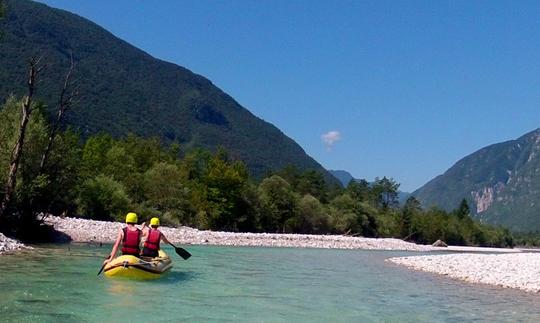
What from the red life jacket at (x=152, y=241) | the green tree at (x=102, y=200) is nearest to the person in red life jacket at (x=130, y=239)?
the red life jacket at (x=152, y=241)

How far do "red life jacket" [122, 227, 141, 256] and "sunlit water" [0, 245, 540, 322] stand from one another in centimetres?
90

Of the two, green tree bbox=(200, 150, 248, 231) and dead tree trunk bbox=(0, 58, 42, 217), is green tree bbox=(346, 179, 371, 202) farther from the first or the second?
dead tree trunk bbox=(0, 58, 42, 217)

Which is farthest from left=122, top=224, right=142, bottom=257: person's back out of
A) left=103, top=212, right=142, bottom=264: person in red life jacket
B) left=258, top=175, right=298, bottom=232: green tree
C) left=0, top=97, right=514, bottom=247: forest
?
left=258, top=175, right=298, bottom=232: green tree

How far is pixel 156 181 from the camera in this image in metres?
61.1

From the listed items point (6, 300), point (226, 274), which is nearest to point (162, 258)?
point (226, 274)

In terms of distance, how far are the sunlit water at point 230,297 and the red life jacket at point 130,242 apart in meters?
0.90

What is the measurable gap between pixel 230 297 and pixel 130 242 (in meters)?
3.47

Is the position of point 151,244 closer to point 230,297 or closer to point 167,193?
point 230,297

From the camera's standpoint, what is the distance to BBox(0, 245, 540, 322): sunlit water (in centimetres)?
1212

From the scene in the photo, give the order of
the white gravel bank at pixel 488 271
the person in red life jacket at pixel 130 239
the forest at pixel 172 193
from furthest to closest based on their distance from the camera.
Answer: the forest at pixel 172 193 < the white gravel bank at pixel 488 271 < the person in red life jacket at pixel 130 239

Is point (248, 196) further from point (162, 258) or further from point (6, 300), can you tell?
point (6, 300)

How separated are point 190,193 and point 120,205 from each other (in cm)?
1778

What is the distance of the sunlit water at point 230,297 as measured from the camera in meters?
12.1

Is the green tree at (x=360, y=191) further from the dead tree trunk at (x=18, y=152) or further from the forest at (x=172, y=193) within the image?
the dead tree trunk at (x=18, y=152)
